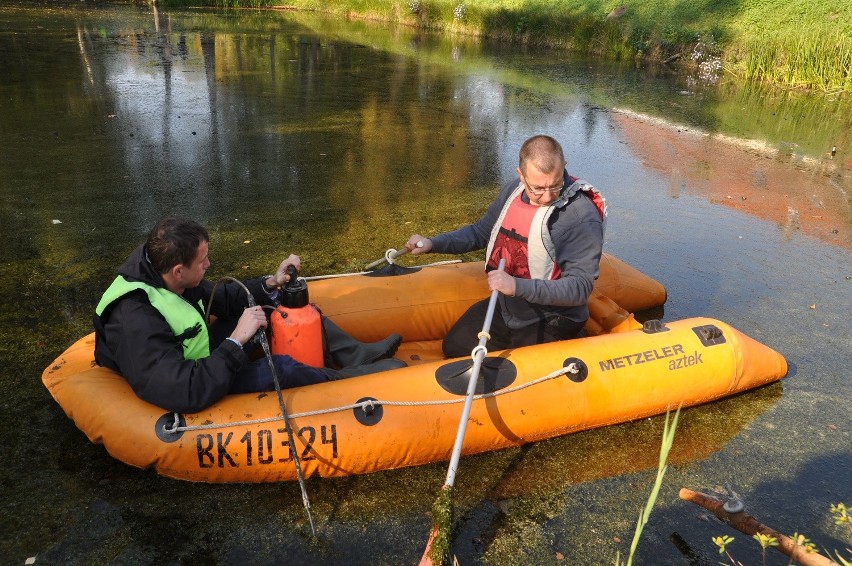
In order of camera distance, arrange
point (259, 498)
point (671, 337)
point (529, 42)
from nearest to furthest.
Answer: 1. point (259, 498)
2. point (671, 337)
3. point (529, 42)

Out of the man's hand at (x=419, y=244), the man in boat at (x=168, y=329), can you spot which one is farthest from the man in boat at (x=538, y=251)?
the man in boat at (x=168, y=329)

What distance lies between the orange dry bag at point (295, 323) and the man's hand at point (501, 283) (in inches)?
36.4

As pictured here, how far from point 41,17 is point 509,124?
17.1 metres

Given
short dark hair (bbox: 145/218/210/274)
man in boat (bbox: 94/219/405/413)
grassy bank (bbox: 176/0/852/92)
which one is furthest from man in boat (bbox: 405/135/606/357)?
grassy bank (bbox: 176/0/852/92)

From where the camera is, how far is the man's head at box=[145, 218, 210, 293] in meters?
3.11

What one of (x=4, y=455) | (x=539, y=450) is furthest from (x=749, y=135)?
(x=4, y=455)

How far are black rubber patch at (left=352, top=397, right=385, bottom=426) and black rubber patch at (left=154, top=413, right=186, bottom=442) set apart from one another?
2.56 feet

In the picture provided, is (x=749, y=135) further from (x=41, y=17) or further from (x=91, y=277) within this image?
(x=41, y=17)

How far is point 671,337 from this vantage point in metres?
3.99

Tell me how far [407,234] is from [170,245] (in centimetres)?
345

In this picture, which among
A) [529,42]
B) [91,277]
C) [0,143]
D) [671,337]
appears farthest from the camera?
[529,42]

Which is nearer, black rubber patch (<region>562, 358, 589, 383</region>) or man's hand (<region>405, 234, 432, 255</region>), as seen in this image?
black rubber patch (<region>562, 358, 589, 383</region>)

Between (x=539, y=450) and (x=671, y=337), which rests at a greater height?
(x=671, y=337)

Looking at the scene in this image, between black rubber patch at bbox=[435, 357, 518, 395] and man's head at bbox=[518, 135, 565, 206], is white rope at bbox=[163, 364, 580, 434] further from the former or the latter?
man's head at bbox=[518, 135, 565, 206]
